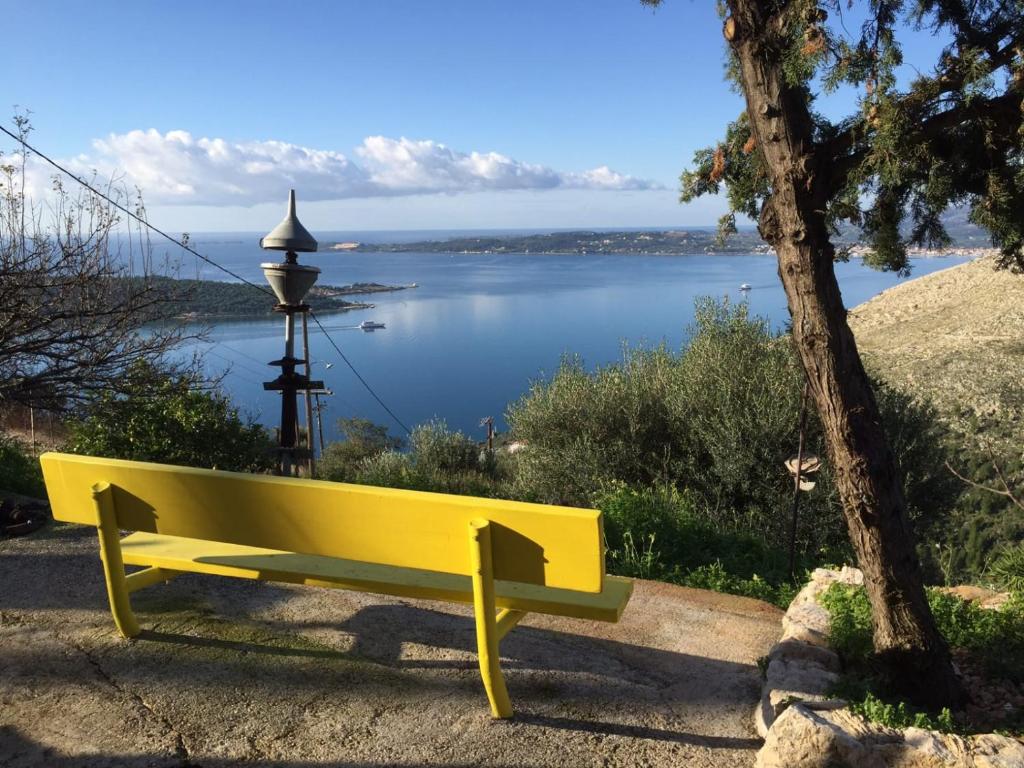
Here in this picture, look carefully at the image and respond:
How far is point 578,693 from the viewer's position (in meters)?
2.84

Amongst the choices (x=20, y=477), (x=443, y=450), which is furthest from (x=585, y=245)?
(x=20, y=477)

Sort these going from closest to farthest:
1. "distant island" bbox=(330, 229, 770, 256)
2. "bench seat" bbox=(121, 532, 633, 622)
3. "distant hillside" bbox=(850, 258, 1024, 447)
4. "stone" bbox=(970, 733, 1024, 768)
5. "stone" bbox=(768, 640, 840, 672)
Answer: "stone" bbox=(970, 733, 1024, 768) < "bench seat" bbox=(121, 532, 633, 622) < "stone" bbox=(768, 640, 840, 672) < "distant hillside" bbox=(850, 258, 1024, 447) < "distant island" bbox=(330, 229, 770, 256)

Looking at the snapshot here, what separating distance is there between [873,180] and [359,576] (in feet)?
7.40

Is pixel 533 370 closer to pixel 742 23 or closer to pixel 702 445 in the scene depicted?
pixel 702 445

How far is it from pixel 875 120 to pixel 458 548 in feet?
6.01

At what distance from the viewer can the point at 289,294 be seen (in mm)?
5004

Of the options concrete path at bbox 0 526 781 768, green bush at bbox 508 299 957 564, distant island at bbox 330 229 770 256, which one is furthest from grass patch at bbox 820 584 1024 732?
distant island at bbox 330 229 770 256

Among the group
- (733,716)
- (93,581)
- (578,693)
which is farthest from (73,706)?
(733,716)

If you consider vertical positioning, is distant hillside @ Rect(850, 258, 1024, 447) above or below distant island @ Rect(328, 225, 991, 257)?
below

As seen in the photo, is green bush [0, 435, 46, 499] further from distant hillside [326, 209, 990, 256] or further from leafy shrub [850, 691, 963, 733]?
distant hillside [326, 209, 990, 256]

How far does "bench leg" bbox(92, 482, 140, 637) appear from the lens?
9.68 ft

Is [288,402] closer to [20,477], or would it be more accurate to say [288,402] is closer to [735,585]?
[20,477]

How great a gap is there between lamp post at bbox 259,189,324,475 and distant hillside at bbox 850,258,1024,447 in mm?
10602

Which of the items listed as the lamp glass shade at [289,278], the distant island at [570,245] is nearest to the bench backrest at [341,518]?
the lamp glass shade at [289,278]
